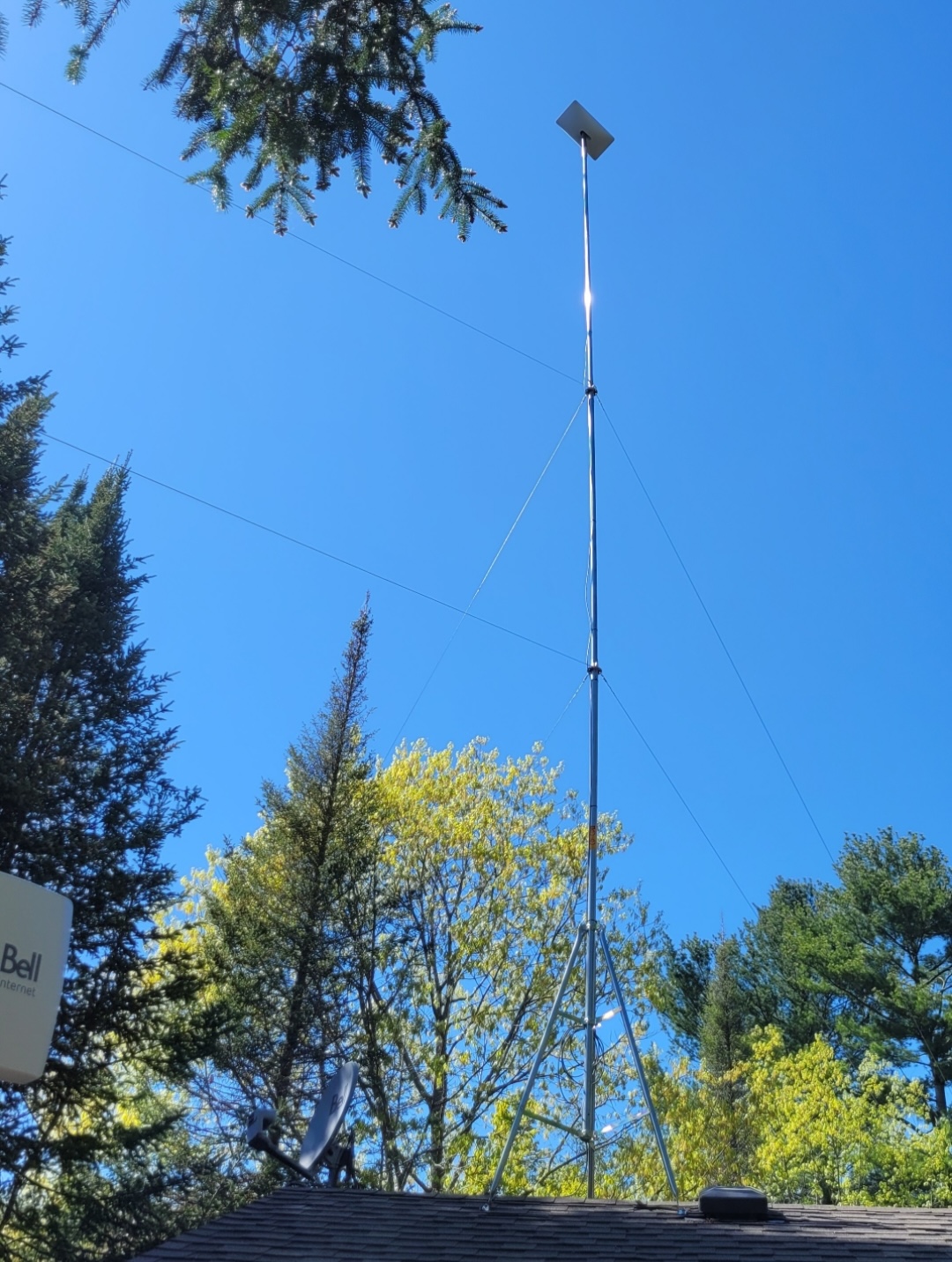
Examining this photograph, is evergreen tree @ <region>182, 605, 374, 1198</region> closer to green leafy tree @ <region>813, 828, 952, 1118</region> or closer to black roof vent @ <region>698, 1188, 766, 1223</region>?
black roof vent @ <region>698, 1188, 766, 1223</region>

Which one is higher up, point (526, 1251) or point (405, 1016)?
point (405, 1016)

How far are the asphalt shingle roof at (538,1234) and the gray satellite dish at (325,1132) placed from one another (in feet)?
1.55

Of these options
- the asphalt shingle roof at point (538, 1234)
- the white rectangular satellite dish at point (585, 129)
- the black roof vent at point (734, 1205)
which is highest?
the white rectangular satellite dish at point (585, 129)

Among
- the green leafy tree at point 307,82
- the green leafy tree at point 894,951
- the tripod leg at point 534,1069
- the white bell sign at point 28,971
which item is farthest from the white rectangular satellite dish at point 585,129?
the green leafy tree at point 894,951

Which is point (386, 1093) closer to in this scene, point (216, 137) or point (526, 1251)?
point (526, 1251)

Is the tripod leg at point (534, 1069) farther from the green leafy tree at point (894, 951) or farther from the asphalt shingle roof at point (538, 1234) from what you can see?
the green leafy tree at point (894, 951)

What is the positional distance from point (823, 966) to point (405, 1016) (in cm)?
1454

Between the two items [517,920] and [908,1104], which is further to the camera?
[908,1104]

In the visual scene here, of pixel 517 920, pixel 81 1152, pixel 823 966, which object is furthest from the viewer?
pixel 823 966

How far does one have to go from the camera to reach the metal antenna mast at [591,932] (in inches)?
289

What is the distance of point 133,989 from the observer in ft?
52.2

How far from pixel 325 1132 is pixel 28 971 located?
449cm

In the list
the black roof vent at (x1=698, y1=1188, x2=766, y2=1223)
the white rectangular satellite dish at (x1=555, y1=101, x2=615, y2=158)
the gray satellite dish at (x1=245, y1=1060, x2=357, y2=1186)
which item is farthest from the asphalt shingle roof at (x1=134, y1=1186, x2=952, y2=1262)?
the white rectangular satellite dish at (x1=555, y1=101, x2=615, y2=158)

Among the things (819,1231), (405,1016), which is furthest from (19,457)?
(819,1231)
